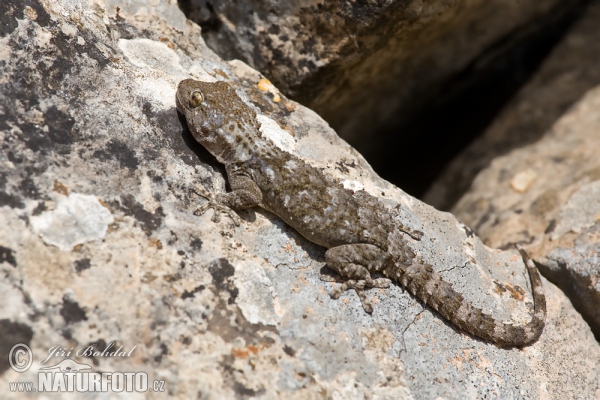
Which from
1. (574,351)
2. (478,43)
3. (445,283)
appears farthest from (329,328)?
(478,43)

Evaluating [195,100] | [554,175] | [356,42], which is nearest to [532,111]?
[554,175]

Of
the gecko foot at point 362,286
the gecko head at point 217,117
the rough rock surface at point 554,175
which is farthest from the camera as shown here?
the rough rock surface at point 554,175

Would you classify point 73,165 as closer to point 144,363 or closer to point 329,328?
point 144,363

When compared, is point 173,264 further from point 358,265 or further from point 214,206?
point 358,265

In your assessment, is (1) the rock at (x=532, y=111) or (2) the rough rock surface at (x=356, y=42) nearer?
(2) the rough rock surface at (x=356, y=42)

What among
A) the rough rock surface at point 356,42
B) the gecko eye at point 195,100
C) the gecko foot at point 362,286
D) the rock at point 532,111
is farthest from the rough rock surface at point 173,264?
the rock at point 532,111

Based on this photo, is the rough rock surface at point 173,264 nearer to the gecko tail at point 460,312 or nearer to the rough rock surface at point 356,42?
the gecko tail at point 460,312
